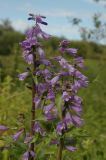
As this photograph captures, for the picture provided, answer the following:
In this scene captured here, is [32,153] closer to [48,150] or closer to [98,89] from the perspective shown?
[48,150]

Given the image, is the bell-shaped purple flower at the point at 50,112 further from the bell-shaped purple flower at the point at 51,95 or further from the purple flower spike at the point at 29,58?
the purple flower spike at the point at 29,58

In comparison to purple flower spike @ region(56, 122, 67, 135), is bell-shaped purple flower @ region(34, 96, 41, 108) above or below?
above

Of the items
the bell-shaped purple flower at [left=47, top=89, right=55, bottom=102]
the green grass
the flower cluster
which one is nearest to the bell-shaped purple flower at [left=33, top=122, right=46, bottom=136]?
the flower cluster

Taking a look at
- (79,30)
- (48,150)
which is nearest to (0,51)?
(79,30)

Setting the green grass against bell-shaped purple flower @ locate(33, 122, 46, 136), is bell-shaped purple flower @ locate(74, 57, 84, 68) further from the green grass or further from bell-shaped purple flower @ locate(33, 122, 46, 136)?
→ bell-shaped purple flower @ locate(33, 122, 46, 136)

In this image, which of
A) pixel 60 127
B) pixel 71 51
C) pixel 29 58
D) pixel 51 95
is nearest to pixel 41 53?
pixel 29 58

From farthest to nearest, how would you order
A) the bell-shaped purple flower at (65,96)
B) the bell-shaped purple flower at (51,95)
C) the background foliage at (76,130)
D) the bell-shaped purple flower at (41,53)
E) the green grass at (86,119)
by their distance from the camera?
the green grass at (86,119) < the background foliage at (76,130) < the bell-shaped purple flower at (41,53) < the bell-shaped purple flower at (51,95) < the bell-shaped purple flower at (65,96)

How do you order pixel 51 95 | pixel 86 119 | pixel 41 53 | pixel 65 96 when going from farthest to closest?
1. pixel 86 119
2. pixel 41 53
3. pixel 51 95
4. pixel 65 96

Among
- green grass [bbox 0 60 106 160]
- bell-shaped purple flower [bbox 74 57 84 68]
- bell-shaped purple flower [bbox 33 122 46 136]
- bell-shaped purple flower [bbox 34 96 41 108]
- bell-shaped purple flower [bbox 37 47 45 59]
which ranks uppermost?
bell-shaped purple flower [bbox 37 47 45 59]

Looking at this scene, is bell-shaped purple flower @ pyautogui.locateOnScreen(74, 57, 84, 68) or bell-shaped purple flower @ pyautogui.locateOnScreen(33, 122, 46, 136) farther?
bell-shaped purple flower @ pyautogui.locateOnScreen(33, 122, 46, 136)

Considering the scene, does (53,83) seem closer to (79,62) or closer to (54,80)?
(54,80)

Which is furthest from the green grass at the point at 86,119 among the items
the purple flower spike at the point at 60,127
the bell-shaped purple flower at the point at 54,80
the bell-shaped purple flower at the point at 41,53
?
the bell-shaped purple flower at the point at 41,53
